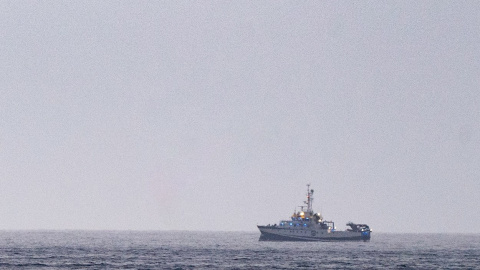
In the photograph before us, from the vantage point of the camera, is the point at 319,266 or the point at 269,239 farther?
the point at 269,239

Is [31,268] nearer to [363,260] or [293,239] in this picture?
[363,260]

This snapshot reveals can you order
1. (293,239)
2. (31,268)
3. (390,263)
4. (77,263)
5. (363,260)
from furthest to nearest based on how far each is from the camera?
(293,239)
(363,260)
(390,263)
(77,263)
(31,268)

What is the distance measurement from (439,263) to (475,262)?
29.0 ft

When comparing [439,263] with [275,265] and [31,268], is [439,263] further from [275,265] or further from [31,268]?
[31,268]

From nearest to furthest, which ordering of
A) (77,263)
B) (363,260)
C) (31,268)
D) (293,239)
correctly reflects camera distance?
(31,268) < (77,263) < (363,260) < (293,239)

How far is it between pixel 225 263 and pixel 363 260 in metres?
24.1

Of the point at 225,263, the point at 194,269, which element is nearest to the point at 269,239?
the point at 225,263

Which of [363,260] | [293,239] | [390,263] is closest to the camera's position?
[390,263]

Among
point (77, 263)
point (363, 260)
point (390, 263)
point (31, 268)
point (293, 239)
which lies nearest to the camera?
point (31, 268)

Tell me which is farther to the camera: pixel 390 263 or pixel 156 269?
pixel 390 263

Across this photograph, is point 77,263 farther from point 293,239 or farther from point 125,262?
point 293,239

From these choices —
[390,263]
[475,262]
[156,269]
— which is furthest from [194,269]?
[475,262]

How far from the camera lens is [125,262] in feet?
354

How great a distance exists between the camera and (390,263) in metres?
114
